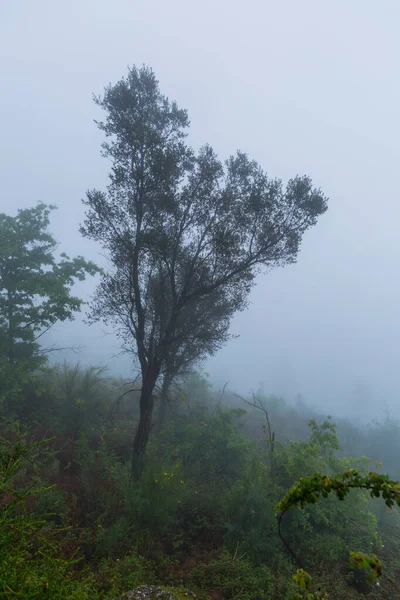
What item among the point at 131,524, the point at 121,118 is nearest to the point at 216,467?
the point at 131,524

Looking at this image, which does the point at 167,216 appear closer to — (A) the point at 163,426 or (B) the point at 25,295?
(B) the point at 25,295

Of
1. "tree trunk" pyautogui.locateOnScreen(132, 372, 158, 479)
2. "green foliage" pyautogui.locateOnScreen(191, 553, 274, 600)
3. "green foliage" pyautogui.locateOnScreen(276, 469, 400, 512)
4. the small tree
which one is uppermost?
the small tree

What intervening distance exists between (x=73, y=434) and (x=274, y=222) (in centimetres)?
1044

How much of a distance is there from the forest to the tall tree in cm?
5

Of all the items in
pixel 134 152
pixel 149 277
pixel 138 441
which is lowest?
pixel 138 441

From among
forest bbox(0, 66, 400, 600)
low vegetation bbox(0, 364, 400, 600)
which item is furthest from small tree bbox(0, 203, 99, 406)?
low vegetation bbox(0, 364, 400, 600)

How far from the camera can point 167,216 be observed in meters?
10.2

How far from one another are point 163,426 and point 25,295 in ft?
28.9

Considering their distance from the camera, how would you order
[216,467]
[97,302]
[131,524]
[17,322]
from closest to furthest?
[131,524] → [97,302] → [216,467] → [17,322]

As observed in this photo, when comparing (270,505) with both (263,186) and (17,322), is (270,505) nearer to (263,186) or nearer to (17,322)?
(263,186)

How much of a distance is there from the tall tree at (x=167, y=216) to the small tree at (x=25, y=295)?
9.82ft

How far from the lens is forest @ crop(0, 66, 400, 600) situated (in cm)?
648

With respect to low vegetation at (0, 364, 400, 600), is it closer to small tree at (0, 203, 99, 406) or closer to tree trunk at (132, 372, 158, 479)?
tree trunk at (132, 372, 158, 479)

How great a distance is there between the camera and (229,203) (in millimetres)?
10062
